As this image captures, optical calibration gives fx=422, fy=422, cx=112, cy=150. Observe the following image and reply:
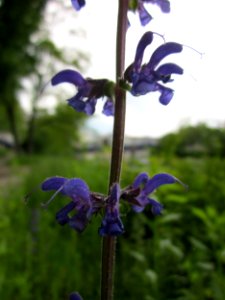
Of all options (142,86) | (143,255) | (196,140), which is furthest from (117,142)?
(196,140)

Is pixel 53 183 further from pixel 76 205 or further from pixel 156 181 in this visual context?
pixel 156 181

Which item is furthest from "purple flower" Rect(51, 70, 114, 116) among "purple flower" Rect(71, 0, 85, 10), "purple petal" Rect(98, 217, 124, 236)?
"purple petal" Rect(98, 217, 124, 236)

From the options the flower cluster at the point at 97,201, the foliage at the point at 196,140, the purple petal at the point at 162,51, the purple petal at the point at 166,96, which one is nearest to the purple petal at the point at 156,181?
the flower cluster at the point at 97,201

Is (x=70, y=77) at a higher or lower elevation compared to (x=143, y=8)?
lower

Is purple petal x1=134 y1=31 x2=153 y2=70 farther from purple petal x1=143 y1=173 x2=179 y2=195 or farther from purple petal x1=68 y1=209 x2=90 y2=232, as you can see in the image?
purple petal x1=68 y1=209 x2=90 y2=232

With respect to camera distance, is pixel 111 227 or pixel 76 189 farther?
pixel 76 189

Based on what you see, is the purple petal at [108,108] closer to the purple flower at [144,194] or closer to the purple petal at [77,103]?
the purple petal at [77,103]

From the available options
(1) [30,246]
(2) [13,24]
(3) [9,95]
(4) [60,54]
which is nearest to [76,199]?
(1) [30,246]
